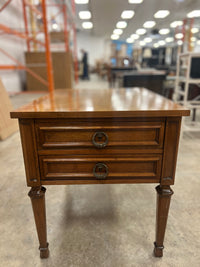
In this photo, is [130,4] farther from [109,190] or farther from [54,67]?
[54,67]

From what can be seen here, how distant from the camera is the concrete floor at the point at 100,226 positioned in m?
0.83

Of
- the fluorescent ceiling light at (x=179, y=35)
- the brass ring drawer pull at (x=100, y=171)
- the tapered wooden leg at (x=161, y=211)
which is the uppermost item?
the fluorescent ceiling light at (x=179, y=35)

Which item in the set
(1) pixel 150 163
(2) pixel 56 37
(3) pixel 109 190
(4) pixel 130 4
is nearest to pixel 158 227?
(1) pixel 150 163

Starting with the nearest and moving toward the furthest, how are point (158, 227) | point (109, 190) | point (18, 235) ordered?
point (158, 227), point (18, 235), point (109, 190)

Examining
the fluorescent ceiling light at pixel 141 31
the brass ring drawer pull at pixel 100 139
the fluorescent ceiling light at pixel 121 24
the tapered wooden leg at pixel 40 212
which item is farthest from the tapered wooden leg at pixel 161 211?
the fluorescent ceiling light at pixel 141 31

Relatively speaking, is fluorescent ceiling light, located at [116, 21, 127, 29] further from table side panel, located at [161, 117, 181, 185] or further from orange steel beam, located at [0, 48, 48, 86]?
orange steel beam, located at [0, 48, 48, 86]

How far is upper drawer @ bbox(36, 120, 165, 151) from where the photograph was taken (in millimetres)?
688

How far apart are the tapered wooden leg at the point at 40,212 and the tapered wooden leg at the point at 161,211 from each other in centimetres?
44

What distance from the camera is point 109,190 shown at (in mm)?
1328

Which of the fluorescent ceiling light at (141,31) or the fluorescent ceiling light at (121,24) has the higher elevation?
the fluorescent ceiling light at (141,31)

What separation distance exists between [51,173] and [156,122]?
419 mm

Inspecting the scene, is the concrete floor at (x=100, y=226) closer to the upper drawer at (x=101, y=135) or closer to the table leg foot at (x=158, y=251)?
the table leg foot at (x=158, y=251)

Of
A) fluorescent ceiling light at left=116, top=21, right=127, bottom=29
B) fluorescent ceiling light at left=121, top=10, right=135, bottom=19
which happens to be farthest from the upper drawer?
fluorescent ceiling light at left=116, top=21, right=127, bottom=29

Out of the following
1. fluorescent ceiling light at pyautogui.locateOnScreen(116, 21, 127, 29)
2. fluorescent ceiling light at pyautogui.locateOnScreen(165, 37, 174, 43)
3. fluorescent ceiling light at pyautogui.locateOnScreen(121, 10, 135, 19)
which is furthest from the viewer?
fluorescent ceiling light at pyautogui.locateOnScreen(165, 37, 174, 43)
